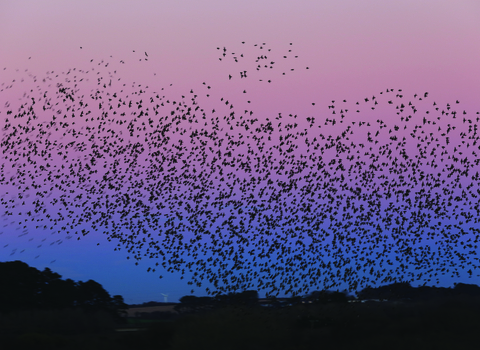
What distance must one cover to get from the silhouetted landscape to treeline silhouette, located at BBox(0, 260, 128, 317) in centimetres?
9

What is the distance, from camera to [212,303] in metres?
48.2

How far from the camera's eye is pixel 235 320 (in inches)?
1518

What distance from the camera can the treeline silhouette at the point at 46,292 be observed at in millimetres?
59469

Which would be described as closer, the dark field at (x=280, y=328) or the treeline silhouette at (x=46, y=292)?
the dark field at (x=280, y=328)

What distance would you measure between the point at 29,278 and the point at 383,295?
3190cm

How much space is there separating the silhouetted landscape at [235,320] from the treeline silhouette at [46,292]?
3.5 inches

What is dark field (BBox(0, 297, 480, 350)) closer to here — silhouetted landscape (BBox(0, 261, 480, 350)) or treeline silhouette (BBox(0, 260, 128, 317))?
silhouetted landscape (BBox(0, 261, 480, 350))

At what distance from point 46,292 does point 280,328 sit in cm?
2962

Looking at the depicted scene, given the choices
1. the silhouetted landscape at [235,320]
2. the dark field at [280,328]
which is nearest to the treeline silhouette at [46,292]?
the silhouetted landscape at [235,320]

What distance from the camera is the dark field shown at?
3703 centimetres

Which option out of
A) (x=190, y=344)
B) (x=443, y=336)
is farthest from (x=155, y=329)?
(x=443, y=336)

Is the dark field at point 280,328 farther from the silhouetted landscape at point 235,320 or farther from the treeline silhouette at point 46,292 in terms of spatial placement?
the treeline silhouette at point 46,292

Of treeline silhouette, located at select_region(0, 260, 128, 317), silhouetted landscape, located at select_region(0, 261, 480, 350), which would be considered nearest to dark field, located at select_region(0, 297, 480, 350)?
silhouetted landscape, located at select_region(0, 261, 480, 350)

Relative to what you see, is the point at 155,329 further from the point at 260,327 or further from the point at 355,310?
the point at 355,310
